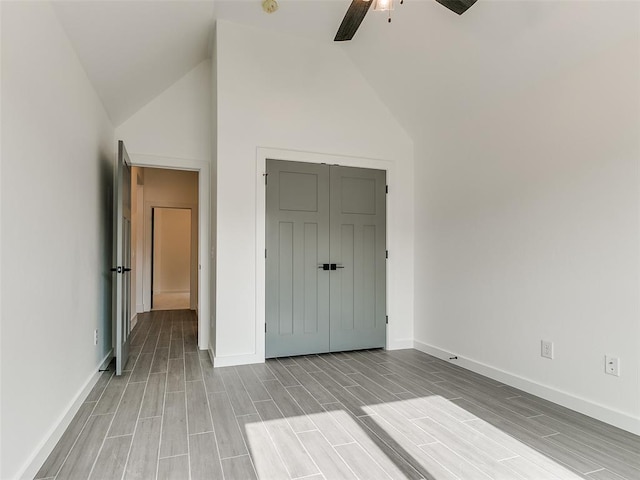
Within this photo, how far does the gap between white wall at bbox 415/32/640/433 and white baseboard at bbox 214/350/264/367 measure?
1899 millimetres

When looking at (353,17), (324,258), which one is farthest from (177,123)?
(353,17)

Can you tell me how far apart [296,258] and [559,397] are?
2453mm

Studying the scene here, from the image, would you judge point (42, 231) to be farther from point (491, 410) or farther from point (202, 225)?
point (491, 410)

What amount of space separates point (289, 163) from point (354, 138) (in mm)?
822

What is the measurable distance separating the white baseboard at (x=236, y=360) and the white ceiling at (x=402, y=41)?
2554 mm

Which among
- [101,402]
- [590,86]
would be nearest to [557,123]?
[590,86]

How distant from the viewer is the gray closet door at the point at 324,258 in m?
3.68

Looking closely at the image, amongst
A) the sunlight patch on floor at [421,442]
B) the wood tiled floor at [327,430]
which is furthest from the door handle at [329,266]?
the sunlight patch on floor at [421,442]

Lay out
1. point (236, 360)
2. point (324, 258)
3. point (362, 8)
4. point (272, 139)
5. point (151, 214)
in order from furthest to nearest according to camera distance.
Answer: point (151, 214) → point (324, 258) → point (272, 139) → point (236, 360) → point (362, 8)

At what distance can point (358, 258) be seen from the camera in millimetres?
4016

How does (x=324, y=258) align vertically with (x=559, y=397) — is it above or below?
above

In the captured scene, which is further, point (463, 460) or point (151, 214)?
point (151, 214)

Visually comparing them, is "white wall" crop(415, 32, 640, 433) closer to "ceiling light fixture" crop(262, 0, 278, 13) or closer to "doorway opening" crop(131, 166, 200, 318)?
"ceiling light fixture" crop(262, 0, 278, 13)

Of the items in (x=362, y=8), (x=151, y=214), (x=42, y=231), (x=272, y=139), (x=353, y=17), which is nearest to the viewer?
(x=42, y=231)
